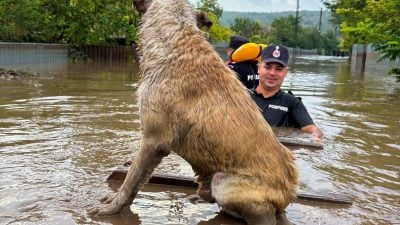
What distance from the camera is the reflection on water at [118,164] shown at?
451 centimetres

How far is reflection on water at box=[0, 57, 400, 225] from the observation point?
178 inches

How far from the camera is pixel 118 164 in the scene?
622cm

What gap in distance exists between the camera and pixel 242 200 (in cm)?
405

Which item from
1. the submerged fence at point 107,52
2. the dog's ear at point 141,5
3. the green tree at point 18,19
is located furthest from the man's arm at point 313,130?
the submerged fence at point 107,52

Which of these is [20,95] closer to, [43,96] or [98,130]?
[43,96]

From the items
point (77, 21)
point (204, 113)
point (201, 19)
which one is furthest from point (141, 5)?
point (77, 21)

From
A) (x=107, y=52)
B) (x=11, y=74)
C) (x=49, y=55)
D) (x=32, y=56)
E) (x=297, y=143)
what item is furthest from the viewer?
(x=107, y=52)

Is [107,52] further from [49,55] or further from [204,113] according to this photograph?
[204,113]

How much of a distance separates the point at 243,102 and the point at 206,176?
0.69 metres

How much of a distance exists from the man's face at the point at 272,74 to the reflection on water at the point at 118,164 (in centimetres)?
108

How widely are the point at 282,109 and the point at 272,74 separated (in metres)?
0.67

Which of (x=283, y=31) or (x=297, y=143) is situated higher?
(x=283, y=31)

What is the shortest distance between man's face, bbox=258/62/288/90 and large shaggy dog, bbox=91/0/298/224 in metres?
1.40

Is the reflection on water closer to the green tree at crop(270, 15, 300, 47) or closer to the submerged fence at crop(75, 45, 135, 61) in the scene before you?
the submerged fence at crop(75, 45, 135, 61)
